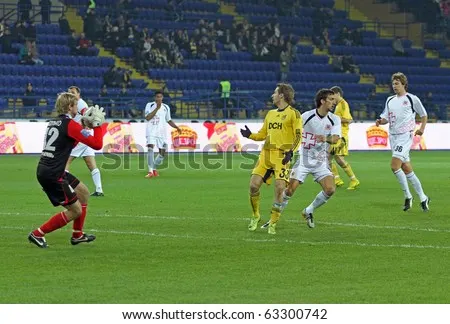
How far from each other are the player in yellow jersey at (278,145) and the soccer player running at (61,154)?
2.75 meters

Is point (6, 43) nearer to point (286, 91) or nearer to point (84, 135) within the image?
point (286, 91)

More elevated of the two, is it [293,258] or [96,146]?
[96,146]

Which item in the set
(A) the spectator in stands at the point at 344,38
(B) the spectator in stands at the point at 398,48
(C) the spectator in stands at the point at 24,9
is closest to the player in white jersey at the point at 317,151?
(C) the spectator in stands at the point at 24,9

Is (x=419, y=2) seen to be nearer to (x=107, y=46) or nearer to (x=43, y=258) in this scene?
(x=107, y=46)

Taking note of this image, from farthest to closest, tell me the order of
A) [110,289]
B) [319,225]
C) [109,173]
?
1. [109,173]
2. [319,225]
3. [110,289]

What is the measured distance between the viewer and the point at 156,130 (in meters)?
27.9

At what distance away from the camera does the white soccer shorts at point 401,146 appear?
18438 millimetres

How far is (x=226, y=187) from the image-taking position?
2355cm

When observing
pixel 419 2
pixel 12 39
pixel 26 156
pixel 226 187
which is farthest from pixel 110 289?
pixel 419 2

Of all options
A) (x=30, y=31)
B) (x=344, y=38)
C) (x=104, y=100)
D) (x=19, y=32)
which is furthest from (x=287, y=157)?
(x=344, y=38)

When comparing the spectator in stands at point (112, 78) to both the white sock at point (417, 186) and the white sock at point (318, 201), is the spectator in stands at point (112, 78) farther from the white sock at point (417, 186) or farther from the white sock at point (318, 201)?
the white sock at point (318, 201)

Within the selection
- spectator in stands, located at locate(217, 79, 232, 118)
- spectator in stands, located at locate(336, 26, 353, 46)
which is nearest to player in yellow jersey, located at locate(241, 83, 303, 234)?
spectator in stands, located at locate(217, 79, 232, 118)

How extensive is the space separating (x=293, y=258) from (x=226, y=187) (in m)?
11.7

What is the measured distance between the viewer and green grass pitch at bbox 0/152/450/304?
31.4ft
